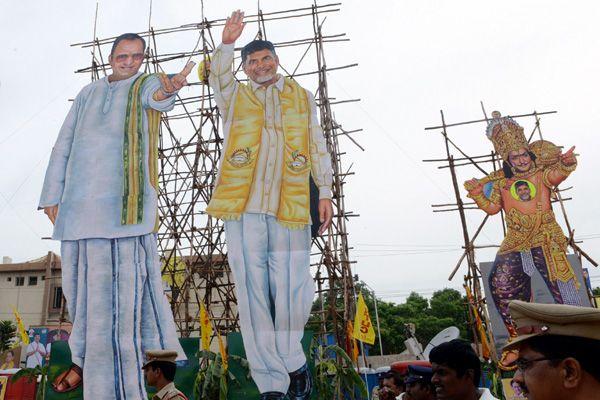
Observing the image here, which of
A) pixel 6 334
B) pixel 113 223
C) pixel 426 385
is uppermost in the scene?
pixel 113 223

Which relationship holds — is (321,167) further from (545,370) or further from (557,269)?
(545,370)

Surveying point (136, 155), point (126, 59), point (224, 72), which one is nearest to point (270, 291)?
point (136, 155)

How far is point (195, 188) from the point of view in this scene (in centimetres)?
983

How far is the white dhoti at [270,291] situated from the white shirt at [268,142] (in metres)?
0.32

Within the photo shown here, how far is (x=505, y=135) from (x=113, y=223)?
7.35 meters

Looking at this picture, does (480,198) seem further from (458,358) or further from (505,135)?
(458,358)

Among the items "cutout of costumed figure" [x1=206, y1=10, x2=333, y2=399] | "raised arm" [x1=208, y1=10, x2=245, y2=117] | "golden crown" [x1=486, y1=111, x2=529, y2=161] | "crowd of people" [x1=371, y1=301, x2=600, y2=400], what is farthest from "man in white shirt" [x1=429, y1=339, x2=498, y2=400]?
"golden crown" [x1=486, y1=111, x2=529, y2=161]

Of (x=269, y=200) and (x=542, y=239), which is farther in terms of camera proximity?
(x=542, y=239)

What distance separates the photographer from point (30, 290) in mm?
22016

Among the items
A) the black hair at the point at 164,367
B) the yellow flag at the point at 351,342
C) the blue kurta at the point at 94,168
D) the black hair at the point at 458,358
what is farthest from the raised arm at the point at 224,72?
the black hair at the point at 458,358

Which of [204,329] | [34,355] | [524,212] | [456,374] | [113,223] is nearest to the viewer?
[456,374]

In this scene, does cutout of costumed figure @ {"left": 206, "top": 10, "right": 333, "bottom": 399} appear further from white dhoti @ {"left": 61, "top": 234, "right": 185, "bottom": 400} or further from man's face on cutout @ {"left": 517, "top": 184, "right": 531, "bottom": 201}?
man's face on cutout @ {"left": 517, "top": 184, "right": 531, "bottom": 201}

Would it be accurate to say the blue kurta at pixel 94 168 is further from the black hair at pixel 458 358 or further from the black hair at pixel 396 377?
the black hair at pixel 458 358

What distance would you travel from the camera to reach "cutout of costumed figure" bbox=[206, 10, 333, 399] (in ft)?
25.2
